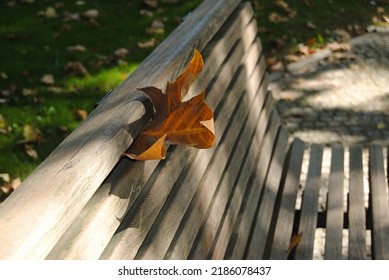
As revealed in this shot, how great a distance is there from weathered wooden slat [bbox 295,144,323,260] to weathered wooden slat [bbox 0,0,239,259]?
3.03ft

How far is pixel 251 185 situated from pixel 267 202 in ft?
0.49

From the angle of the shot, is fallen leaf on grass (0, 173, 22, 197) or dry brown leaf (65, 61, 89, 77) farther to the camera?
dry brown leaf (65, 61, 89, 77)

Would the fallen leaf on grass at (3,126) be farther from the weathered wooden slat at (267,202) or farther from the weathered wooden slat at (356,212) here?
the weathered wooden slat at (356,212)

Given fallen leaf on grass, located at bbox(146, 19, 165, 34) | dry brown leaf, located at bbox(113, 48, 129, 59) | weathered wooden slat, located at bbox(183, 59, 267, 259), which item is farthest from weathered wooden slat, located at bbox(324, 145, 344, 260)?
fallen leaf on grass, located at bbox(146, 19, 165, 34)

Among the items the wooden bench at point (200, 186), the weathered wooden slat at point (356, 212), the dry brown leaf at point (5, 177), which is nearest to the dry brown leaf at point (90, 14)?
the dry brown leaf at point (5, 177)

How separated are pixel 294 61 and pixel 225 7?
121 inches

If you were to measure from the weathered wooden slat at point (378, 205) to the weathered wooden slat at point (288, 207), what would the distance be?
1.05 ft

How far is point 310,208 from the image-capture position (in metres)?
2.74

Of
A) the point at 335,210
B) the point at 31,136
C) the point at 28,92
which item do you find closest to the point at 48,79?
the point at 28,92

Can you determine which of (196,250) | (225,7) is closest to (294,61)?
(225,7)

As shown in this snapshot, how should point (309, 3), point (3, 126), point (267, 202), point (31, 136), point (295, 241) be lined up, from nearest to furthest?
1. point (295, 241)
2. point (267, 202)
3. point (31, 136)
4. point (3, 126)
5. point (309, 3)

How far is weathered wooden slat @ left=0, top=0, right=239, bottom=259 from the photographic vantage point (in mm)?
1083

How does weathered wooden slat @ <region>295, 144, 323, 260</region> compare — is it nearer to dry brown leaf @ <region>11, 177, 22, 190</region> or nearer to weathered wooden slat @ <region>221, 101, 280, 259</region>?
weathered wooden slat @ <region>221, 101, 280, 259</region>

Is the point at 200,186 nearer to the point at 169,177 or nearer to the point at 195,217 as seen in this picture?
the point at 195,217
